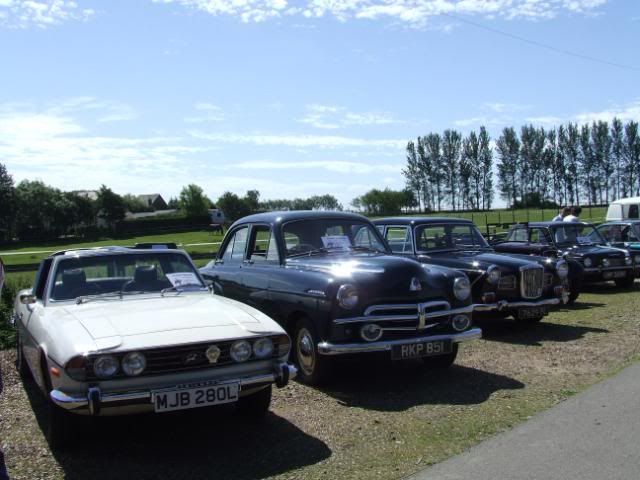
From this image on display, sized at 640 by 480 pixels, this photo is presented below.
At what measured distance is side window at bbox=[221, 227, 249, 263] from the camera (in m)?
8.41

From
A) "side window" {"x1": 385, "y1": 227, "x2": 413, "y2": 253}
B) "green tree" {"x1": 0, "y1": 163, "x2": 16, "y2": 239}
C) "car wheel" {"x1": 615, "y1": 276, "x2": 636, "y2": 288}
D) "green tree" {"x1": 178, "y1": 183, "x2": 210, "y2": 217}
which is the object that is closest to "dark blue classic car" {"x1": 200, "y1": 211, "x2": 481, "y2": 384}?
"side window" {"x1": 385, "y1": 227, "x2": 413, "y2": 253}

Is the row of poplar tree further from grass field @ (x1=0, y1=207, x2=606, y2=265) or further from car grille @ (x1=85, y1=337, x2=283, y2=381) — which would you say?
car grille @ (x1=85, y1=337, x2=283, y2=381)

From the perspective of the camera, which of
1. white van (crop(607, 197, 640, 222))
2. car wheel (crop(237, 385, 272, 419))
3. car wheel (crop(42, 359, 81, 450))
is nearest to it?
car wheel (crop(42, 359, 81, 450))

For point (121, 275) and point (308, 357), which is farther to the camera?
point (308, 357)

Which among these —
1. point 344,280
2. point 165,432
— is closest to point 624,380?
point 344,280

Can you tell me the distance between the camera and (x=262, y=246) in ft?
26.6

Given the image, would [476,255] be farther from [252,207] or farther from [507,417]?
[252,207]

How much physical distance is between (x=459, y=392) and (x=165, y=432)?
2.82m

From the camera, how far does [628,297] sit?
44.1 feet

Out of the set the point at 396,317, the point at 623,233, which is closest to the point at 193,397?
the point at 396,317

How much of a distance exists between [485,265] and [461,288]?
2.35 metres

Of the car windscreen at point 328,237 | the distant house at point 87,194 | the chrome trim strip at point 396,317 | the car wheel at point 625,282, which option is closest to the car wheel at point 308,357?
the chrome trim strip at point 396,317

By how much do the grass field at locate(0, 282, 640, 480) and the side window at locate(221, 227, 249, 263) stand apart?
80.9 inches

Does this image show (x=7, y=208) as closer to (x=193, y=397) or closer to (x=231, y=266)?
(x=231, y=266)
